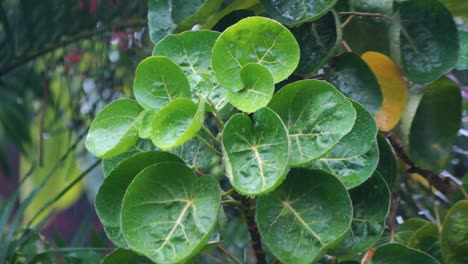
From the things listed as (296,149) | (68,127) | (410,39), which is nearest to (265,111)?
(296,149)

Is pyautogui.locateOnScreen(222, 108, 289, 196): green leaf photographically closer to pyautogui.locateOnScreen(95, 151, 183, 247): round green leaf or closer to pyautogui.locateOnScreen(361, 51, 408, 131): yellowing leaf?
pyautogui.locateOnScreen(95, 151, 183, 247): round green leaf

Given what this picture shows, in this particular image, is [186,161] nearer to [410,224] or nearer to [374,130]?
[374,130]

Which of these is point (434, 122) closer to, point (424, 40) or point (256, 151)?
point (424, 40)

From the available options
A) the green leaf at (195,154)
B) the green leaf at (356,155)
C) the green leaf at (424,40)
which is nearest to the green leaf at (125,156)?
the green leaf at (195,154)

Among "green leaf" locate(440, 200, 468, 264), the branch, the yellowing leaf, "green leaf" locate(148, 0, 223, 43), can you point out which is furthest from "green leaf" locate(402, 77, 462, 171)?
the branch

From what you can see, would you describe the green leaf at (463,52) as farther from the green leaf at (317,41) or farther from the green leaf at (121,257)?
the green leaf at (121,257)

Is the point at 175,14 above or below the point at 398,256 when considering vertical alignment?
above

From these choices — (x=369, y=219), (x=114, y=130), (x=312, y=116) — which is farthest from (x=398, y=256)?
(x=114, y=130)
